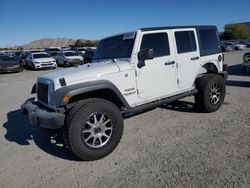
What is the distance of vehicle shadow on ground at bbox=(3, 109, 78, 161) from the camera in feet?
13.5

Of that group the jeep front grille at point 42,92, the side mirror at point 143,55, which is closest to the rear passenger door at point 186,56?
the side mirror at point 143,55

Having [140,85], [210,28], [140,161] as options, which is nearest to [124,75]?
[140,85]

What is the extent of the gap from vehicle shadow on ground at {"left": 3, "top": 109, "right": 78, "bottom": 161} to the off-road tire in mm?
3178

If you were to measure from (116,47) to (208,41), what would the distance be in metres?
2.43

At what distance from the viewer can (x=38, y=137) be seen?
189 inches

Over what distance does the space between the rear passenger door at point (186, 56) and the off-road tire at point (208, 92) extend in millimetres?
247

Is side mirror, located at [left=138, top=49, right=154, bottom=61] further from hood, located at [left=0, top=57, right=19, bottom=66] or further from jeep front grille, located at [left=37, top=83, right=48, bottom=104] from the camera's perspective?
hood, located at [left=0, top=57, right=19, bottom=66]

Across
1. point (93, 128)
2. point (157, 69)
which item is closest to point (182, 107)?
point (157, 69)

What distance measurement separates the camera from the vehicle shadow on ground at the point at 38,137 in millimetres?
4100

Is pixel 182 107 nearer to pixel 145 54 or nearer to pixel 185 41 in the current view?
pixel 185 41

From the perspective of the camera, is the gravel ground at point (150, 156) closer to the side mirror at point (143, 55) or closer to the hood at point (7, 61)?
the side mirror at point (143, 55)

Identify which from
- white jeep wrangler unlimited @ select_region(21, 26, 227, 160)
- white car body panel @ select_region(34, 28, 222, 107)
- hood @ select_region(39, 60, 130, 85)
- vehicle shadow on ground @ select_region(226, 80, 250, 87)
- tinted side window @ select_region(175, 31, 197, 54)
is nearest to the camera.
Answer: white jeep wrangler unlimited @ select_region(21, 26, 227, 160)

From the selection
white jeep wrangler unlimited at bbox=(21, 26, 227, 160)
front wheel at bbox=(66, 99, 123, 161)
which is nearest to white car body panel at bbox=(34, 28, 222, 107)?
white jeep wrangler unlimited at bbox=(21, 26, 227, 160)

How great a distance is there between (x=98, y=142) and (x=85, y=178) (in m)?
0.71
